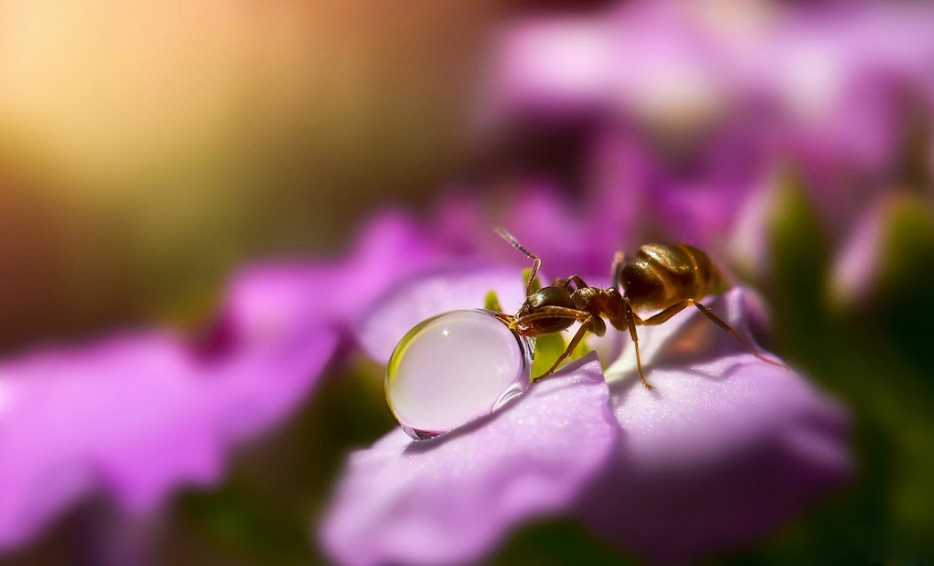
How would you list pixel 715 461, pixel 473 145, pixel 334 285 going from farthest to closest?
pixel 473 145, pixel 334 285, pixel 715 461

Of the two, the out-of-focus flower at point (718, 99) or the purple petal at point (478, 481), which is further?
the out-of-focus flower at point (718, 99)

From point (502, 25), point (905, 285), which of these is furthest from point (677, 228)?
point (502, 25)

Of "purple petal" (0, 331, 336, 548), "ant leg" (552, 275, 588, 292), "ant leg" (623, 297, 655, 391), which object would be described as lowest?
"purple petal" (0, 331, 336, 548)

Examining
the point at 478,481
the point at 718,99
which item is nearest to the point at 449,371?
the point at 478,481

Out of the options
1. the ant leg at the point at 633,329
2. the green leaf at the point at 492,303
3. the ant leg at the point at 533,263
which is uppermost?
the green leaf at the point at 492,303

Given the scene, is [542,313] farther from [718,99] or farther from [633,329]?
[718,99]

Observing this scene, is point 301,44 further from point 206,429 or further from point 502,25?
point 206,429
